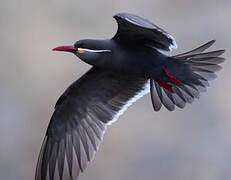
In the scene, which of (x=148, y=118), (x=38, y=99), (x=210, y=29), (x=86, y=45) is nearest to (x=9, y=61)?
(x=38, y=99)

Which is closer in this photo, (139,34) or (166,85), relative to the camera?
(139,34)

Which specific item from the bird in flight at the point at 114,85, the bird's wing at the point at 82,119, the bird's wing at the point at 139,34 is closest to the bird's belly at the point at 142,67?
the bird in flight at the point at 114,85

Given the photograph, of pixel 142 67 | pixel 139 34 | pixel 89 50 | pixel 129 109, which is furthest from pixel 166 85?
pixel 129 109

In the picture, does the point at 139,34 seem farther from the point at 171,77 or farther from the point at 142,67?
the point at 171,77

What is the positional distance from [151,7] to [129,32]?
2769 millimetres

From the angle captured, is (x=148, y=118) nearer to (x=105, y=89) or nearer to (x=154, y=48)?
(x=105, y=89)

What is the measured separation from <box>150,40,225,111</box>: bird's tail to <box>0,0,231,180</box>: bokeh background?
1598 mm

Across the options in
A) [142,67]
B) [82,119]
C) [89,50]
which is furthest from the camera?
[82,119]

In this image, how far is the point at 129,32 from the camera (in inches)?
216

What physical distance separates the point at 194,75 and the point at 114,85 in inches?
30.0

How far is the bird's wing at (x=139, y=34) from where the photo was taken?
16.6 feet

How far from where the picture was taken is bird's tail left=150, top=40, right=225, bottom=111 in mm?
5707

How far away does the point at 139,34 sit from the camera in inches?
217

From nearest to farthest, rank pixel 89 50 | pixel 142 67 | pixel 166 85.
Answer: pixel 89 50
pixel 142 67
pixel 166 85
